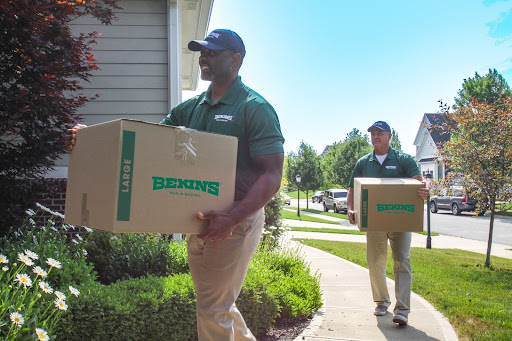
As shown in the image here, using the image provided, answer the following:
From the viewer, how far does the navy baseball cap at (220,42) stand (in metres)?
2.14

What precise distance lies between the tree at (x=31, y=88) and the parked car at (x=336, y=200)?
25.7 m

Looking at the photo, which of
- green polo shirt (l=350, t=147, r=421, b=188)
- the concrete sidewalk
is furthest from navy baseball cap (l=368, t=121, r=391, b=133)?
the concrete sidewalk

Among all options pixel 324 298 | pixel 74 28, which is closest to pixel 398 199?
pixel 324 298

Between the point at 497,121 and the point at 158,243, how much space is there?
6.77 meters

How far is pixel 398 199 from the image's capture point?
3986 millimetres

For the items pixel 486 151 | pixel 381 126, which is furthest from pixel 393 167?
pixel 486 151

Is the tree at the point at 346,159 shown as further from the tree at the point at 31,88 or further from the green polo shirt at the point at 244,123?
the green polo shirt at the point at 244,123

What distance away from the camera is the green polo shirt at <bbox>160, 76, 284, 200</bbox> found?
6.64ft

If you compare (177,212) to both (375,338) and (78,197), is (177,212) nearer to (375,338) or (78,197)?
(78,197)

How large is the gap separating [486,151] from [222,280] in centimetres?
743

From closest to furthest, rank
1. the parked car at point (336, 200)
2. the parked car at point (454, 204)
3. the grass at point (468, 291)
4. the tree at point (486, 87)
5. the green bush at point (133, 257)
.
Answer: the grass at point (468, 291)
the green bush at point (133, 257)
the parked car at point (454, 204)
the parked car at point (336, 200)
the tree at point (486, 87)

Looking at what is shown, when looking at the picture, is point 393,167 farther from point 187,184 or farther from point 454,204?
point 454,204

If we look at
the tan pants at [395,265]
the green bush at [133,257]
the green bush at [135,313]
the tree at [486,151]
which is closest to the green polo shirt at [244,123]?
the green bush at [135,313]

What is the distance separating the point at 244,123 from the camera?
82.7 inches
